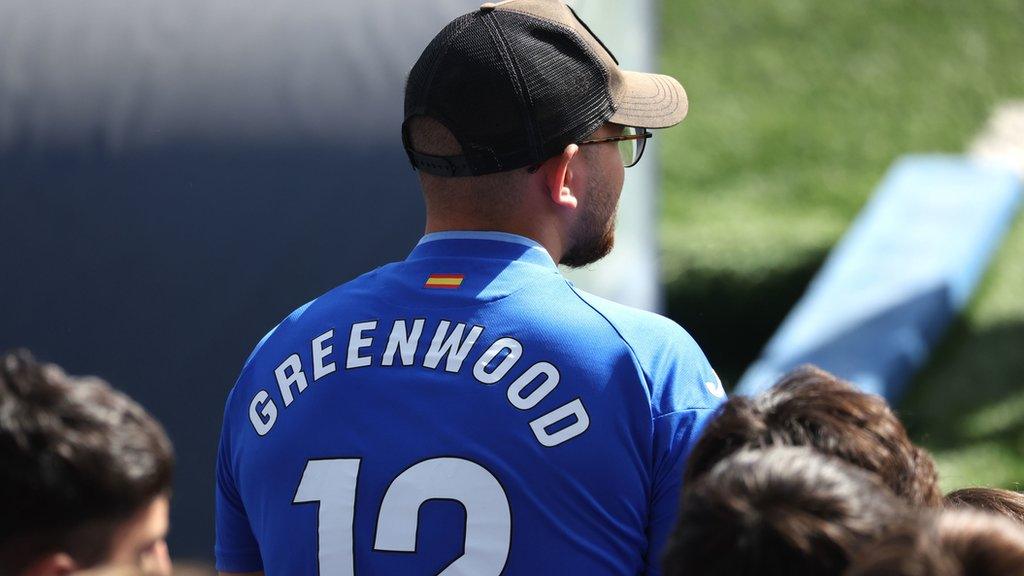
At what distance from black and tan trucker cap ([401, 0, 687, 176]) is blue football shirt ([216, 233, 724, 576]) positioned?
6.4 inches

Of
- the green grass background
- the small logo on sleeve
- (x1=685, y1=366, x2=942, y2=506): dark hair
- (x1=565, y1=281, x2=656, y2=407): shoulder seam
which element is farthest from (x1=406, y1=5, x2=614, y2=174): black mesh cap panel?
the green grass background

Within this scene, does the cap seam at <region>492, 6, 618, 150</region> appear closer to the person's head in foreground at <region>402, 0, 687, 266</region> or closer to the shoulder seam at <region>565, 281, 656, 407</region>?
the person's head in foreground at <region>402, 0, 687, 266</region>

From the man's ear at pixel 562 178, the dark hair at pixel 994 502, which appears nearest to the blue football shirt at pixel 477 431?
the man's ear at pixel 562 178

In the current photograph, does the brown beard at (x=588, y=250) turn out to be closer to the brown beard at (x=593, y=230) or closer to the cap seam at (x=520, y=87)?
the brown beard at (x=593, y=230)

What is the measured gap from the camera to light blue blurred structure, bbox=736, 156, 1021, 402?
5.67m

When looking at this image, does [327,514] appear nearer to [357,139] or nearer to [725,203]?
[357,139]

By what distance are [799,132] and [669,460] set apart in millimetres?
8575

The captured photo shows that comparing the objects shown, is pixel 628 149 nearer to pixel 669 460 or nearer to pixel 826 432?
pixel 669 460

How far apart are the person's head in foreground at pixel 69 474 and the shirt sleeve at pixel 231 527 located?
53 centimetres

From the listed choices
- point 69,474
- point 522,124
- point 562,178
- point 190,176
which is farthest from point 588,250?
point 190,176

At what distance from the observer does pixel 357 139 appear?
115 inches

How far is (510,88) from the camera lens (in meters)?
1.77

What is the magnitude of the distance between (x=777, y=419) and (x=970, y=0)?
10.3 metres

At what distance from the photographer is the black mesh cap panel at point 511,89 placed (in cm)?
178
